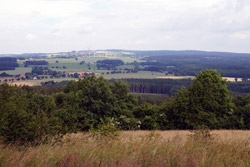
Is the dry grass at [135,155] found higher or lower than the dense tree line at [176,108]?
higher

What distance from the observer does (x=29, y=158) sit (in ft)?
23.2

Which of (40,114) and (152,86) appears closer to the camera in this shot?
(40,114)

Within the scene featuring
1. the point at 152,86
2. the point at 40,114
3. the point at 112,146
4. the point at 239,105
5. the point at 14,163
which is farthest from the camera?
the point at 152,86

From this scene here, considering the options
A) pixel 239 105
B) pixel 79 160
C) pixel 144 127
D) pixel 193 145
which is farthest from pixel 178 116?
pixel 79 160

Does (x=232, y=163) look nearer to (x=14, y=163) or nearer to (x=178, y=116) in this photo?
(x=14, y=163)

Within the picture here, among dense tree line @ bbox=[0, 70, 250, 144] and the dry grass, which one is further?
dense tree line @ bbox=[0, 70, 250, 144]

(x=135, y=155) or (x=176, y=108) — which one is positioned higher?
(x=135, y=155)

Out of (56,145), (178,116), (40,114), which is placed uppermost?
(40,114)

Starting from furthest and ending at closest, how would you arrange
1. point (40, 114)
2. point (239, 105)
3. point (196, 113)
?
point (239, 105) < point (196, 113) < point (40, 114)

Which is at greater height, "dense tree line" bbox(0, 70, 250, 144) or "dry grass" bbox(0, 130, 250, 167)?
"dry grass" bbox(0, 130, 250, 167)

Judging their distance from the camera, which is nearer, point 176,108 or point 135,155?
point 135,155

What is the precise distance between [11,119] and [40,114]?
1409 millimetres

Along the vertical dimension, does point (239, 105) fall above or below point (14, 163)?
below

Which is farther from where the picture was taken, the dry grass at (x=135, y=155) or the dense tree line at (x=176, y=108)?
the dense tree line at (x=176, y=108)
